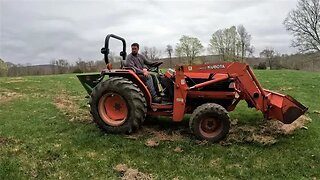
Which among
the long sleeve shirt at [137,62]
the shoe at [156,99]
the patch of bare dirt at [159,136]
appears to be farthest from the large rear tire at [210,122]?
the long sleeve shirt at [137,62]

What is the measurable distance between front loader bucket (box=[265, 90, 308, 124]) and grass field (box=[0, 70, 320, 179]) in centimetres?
50

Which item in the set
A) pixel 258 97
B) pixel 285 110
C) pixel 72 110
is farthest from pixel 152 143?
pixel 72 110

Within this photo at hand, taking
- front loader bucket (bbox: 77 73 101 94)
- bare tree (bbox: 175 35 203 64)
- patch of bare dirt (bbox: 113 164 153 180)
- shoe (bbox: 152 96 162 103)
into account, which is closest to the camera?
patch of bare dirt (bbox: 113 164 153 180)

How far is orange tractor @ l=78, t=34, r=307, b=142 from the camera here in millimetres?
7414

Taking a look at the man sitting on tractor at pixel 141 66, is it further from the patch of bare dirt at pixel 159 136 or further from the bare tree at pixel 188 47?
the bare tree at pixel 188 47

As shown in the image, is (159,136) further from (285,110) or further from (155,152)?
(285,110)

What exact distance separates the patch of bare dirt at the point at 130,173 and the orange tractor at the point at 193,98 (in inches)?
62.4

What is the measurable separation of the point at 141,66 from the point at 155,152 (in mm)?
2516

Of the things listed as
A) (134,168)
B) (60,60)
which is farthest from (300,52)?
(134,168)

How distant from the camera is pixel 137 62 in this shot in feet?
28.5

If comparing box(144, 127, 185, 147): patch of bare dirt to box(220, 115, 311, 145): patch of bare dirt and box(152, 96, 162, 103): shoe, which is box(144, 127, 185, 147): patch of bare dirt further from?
box(220, 115, 311, 145): patch of bare dirt

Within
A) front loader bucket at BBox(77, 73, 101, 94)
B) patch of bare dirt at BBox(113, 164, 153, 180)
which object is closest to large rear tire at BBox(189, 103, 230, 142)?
patch of bare dirt at BBox(113, 164, 153, 180)

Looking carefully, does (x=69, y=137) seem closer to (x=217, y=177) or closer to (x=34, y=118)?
(x=34, y=118)

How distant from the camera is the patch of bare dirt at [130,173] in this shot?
6.04 metres
